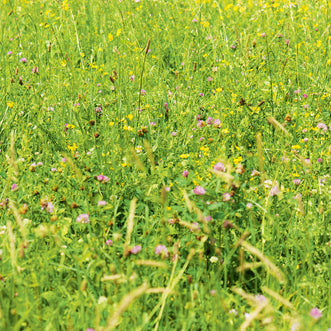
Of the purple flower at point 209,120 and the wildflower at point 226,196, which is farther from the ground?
the wildflower at point 226,196

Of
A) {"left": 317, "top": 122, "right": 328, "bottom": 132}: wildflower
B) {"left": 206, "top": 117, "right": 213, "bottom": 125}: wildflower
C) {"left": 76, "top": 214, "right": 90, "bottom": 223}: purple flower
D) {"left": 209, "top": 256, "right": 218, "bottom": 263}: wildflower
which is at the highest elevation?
{"left": 76, "top": 214, "right": 90, "bottom": 223}: purple flower

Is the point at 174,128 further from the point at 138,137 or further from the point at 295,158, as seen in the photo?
the point at 295,158

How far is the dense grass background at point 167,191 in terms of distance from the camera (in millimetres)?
1538

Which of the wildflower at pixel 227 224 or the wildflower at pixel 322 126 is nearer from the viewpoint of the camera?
the wildflower at pixel 227 224

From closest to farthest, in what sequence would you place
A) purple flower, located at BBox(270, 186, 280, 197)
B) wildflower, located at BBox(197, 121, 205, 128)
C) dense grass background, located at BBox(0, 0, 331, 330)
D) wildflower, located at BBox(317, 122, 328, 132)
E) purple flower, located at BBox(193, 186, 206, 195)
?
dense grass background, located at BBox(0, 0, 331, 330) < purple flower, located at BBox(193, 186, 206, 195) < purple flower, located at BBox(270, 186, 280, 197) < wildflower, located at BBox(317, 122, 328, 132) < wildflower, located at BBox(197, 121, 205, 128)

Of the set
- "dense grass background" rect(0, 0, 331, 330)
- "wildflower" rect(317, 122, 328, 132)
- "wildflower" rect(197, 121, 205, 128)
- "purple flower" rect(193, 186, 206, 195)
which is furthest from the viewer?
"wildflower" rect(197, 121, 205, 128)

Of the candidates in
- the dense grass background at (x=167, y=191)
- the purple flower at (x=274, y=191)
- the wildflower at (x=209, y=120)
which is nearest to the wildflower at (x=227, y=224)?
the dense grass background at (x=167, y=191)

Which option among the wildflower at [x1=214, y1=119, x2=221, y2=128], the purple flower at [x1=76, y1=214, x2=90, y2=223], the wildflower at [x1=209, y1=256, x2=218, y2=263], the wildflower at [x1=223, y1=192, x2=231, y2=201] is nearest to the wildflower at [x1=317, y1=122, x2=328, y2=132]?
the wildflower at [x1=214, y1=119, x2=221, y2=128]

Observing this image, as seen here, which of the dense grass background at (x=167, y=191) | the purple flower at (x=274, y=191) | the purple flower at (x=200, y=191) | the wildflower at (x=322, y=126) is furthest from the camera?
the wildflower at (x=322, y=126)

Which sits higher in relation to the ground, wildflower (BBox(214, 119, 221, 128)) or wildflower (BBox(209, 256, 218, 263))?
wildflower (BBox(214, 119, 221, 128))

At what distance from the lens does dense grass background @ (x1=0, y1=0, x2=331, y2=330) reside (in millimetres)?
1538

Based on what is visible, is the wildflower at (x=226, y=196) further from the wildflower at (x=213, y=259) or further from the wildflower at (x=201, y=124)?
the wildflower at (x=201, y=124)

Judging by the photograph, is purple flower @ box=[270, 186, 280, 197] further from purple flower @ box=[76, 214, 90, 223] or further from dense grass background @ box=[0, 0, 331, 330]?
purple flower @ box=[76, 214, 90, 223]

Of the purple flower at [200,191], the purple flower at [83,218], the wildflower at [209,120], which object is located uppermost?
the purple flower at [200,191]
